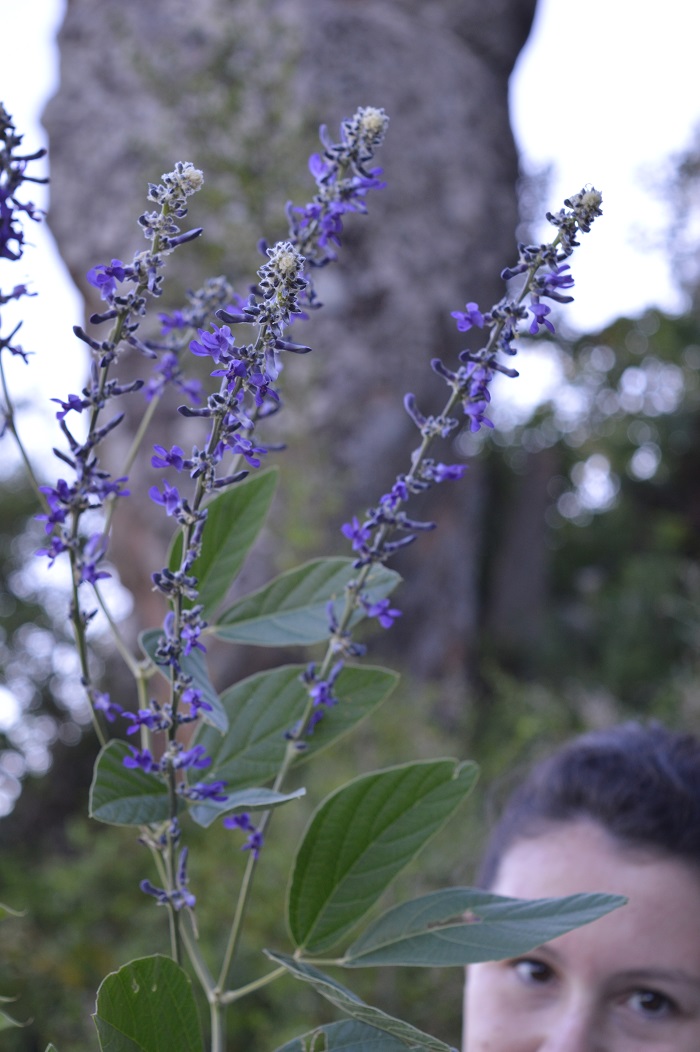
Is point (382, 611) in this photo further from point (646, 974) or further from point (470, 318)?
point (646, 974)

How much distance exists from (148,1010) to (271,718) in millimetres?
162

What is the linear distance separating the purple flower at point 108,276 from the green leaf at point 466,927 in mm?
324

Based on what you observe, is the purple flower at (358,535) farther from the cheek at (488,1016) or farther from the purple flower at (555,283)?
the cheek at (488,1016)

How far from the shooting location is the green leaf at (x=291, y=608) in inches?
21.9

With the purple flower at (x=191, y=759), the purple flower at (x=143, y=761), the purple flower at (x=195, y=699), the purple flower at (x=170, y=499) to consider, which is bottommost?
Answer: the purple flower at (x=143, y=761)

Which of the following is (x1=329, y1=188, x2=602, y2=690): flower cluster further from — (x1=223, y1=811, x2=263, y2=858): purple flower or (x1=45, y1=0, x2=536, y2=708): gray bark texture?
(x1=45, y1=0, x2=536, y2=708): gray bark texture

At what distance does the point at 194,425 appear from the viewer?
456cm

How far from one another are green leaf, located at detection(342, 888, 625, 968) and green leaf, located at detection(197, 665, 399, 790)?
0.31 feet

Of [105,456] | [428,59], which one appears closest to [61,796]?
[105,456]

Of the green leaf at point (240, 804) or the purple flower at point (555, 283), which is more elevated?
the purple flower at point (555, 283)

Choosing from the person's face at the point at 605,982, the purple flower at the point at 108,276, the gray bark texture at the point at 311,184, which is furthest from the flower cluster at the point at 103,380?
the gray bark texture at the point at 311,184

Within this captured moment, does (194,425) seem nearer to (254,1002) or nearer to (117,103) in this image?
(117,103)

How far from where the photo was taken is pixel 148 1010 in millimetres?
413

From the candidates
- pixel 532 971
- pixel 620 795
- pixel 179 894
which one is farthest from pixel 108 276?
pixel 620 795
